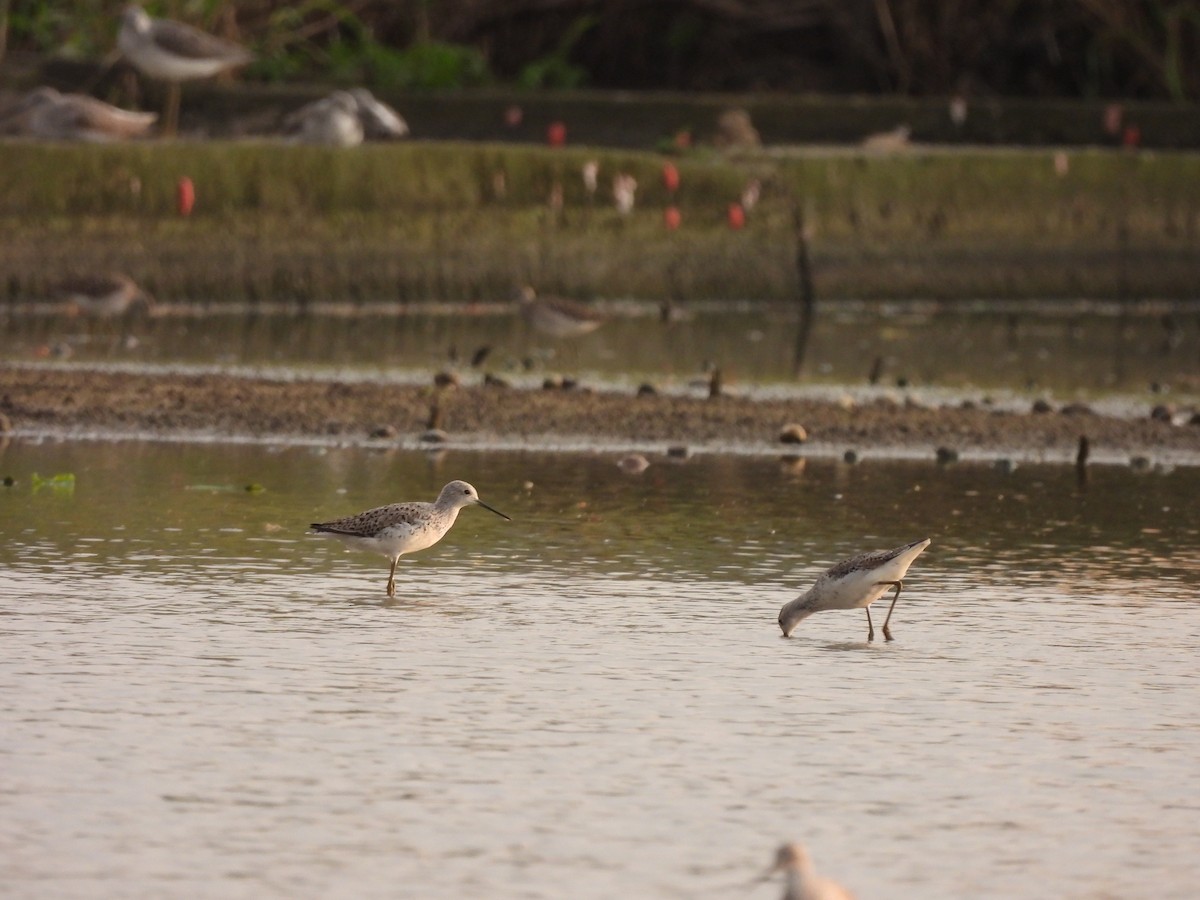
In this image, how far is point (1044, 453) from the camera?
1432cm

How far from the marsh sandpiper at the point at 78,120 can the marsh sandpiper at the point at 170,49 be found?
493 millimetres

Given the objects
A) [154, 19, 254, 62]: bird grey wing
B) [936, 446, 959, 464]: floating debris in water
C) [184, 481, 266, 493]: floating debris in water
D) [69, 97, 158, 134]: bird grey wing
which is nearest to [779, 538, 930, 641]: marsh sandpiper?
[184, 481, 266, 493]: floating debris in water

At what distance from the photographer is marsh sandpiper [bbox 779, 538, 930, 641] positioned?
9242 millimetres

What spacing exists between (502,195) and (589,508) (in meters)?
10.4

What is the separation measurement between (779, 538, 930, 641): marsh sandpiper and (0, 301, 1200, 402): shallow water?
24.4 feet

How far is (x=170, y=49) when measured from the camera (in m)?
22.0

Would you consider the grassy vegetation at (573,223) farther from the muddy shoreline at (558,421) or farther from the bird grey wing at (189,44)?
the muddy shoreline at (558,421)

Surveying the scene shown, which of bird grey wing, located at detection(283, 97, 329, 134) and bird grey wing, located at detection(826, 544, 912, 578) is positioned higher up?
bird grey wing, located at detection(283, 97, 329, 134)

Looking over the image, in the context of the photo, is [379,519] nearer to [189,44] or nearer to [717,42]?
[189,44]

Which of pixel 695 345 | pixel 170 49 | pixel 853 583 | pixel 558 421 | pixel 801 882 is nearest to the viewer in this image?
pixel 801 882

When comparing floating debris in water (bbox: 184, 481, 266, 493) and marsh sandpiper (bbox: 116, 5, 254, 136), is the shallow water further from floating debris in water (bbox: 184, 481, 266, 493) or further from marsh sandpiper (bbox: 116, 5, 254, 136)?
floating debris in water (bbox: 184, 481, 266, 493)

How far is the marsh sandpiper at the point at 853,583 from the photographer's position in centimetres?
924

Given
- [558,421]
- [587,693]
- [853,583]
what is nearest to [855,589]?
[853,583]

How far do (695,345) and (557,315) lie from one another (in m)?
1.25
